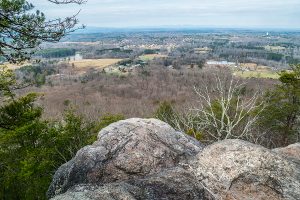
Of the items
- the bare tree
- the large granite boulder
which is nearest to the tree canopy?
the large granite boulder

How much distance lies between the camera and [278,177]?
580cm

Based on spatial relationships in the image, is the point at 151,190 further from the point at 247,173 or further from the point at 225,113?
the point at 225,113

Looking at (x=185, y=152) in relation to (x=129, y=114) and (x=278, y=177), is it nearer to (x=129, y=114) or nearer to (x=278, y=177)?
(x=278, y=177)

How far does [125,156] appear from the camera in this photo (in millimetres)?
6887

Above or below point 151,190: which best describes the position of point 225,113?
below

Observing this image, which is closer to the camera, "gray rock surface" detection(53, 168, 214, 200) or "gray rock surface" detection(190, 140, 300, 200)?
"gray rock surface" detection(53, 168, 214, 200)

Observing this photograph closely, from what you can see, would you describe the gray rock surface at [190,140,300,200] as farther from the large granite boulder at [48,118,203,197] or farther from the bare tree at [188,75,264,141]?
the bare tree at [188,75,264,141]

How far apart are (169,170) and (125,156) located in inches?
A: 41.1

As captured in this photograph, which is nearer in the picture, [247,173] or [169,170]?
[247,173]

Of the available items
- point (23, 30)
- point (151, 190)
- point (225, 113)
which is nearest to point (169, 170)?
point (151, 190)

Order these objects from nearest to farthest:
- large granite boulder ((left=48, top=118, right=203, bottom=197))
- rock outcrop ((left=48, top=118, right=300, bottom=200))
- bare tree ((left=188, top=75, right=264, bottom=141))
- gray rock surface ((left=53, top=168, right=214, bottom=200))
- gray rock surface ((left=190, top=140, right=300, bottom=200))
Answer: gray rock surface ((left=53, top=168, right=214, bottom=200)) < rock outcrop ((left=48, top=118, right=300, bottom=200)) < gray rock surface ((left=190, top=140, right=300, bottom=200)) < large granite boulder ((left=48, top=118, right=203, bottom=197)) < bare tree ((left=188, top=75, right=264, bottom=141))

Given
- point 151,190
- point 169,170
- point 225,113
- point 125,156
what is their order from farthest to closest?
point 225,113
point 125,156
point 169,170
point 151,190

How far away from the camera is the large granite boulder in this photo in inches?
261

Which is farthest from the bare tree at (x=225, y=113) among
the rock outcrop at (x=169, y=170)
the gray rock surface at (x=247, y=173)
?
the gray rock surface at (x=247, y=173)
